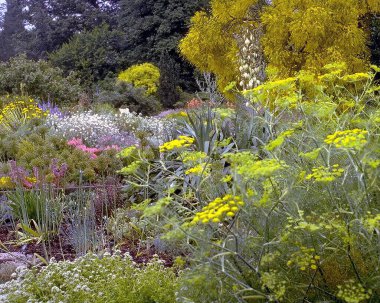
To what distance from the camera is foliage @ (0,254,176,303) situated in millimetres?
3367

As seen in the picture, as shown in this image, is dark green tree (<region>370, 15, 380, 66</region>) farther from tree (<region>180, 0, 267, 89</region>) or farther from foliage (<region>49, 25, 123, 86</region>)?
foliage (<region>49, 25, 123, 86</region>)

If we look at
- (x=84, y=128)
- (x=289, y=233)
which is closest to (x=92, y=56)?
(x=84, y=128)

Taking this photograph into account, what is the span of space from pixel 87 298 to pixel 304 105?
1.66 metres

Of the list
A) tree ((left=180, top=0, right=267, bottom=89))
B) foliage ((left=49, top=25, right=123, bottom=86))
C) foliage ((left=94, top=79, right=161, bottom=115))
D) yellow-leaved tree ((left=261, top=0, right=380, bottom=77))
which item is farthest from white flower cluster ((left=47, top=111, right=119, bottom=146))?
foliage ((left=49, top=25, right=123, bottom=86))

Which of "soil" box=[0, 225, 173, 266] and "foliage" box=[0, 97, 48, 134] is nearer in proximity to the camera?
"soil" box=[0, 225, 173, 266]

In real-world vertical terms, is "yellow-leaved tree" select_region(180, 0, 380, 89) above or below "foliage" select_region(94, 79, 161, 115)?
above

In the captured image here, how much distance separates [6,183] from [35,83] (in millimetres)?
12003

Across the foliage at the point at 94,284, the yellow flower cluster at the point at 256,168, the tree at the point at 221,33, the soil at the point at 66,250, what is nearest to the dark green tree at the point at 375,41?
the tree at the point at 221,33

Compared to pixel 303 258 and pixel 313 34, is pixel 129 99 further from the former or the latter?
pixel 303 258

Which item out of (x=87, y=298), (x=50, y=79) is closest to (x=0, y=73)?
(x=50, y=79)

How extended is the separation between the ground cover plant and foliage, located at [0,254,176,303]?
12 millimetres

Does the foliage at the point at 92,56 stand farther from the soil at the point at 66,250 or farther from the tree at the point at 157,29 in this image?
the soil at the point at 66,250

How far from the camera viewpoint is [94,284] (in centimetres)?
372

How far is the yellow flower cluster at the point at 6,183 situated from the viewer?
6.62m
